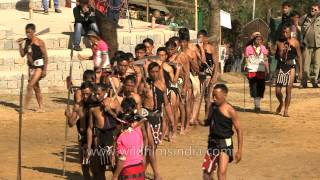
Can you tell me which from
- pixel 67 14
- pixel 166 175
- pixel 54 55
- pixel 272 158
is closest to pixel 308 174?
pixel 272 158

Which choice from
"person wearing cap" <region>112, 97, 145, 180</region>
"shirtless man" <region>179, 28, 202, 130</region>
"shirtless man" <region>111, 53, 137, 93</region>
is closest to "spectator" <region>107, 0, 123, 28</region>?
"shirtless man" <region>179, 28, 202, 130</region>

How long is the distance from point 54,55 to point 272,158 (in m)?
9.06

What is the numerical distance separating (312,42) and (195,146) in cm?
917

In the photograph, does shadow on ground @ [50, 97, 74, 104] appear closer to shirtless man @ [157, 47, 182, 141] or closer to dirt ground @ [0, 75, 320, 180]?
dirt ground @ [0, 75, 320, 180]

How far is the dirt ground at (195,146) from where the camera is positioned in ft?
42.9

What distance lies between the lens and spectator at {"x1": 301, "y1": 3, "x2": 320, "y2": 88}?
75.9ft

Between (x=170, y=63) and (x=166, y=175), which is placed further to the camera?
(x=170, y=63)

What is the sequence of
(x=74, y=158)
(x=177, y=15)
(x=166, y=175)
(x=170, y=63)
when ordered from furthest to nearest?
1. (x=177, y=15)
2. (x=170, y=63)
3. (x=74, y=158)
4. (x=166, y=175)

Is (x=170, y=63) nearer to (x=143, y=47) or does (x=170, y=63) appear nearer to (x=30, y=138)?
(x=143, y=47)

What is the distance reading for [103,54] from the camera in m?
15.6

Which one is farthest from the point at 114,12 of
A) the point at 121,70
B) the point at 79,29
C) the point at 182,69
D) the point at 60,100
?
the point at 121,70

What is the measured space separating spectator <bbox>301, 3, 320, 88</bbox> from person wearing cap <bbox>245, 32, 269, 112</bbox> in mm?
4554

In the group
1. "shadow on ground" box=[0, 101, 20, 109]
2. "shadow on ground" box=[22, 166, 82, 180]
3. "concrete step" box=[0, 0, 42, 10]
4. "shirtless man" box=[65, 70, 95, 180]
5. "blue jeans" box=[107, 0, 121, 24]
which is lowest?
"shadow on ground" box=[22, 166, 82, 180]

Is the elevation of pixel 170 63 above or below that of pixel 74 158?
above
